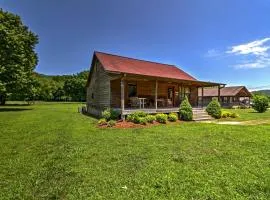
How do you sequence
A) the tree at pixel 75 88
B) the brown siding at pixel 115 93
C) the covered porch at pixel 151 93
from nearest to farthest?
the covered porch at pixel 151 93 < the brown siding at pixel 115 93 < the tree at pixel 75 88

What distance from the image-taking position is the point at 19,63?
85.8 feet

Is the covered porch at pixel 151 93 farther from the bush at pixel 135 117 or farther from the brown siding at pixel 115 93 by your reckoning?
the bush at pixel 135 117

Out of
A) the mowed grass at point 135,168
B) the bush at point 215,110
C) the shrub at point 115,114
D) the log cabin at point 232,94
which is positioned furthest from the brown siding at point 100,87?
the log cabin at point 232,94

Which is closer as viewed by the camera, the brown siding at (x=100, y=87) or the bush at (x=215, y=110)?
the bush at (x=215, y=110)

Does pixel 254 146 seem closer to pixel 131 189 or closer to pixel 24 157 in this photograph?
pixel 131 189

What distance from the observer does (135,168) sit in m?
5.00

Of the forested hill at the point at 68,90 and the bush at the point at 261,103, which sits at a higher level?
the forested hill at the point at 68,90

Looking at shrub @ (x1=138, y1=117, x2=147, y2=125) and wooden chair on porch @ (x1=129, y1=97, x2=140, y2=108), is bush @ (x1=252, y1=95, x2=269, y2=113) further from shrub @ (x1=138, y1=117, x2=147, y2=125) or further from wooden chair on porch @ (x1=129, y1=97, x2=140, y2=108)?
shrub @ (x1=138, y1=117, x2=147, y2=125)

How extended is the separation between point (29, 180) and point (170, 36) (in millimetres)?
22591

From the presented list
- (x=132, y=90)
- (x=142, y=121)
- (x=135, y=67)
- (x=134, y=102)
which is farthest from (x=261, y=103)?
(x=142, y=121)

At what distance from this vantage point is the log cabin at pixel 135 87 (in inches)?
632

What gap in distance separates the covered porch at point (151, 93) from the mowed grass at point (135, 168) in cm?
707

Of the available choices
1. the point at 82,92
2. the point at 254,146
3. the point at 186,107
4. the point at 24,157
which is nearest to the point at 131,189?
the point at 24,157

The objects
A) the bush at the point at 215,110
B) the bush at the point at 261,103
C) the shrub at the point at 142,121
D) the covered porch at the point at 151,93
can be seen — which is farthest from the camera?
the bush at the point at 261,103
